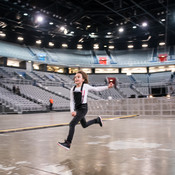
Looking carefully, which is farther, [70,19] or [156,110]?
[70,19]

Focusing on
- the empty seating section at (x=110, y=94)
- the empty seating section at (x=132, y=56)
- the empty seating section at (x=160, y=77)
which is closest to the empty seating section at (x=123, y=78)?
the empty seating section at (x=132, y=56)

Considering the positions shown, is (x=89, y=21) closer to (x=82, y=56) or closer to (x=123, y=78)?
(x=82, y=56)

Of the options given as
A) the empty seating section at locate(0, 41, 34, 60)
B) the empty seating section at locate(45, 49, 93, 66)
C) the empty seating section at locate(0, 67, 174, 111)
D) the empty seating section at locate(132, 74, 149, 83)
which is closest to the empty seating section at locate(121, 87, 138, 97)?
the empty seating section at locate(0, 67, 174, 111)

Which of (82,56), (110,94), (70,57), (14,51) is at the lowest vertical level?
(110,94)

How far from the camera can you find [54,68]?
42.8m

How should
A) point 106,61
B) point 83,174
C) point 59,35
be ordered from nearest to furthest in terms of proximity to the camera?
point 83,174
point 59,35
point 106,61

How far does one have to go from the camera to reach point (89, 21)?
A: 1259 inches

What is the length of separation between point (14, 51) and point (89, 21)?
13.5 meters

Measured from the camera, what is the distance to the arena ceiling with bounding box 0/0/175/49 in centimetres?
2420

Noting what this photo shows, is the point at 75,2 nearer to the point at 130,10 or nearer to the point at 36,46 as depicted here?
the point at 130,10

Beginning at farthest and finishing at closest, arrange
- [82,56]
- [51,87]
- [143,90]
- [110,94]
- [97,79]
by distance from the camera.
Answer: [82,56], [97,79], [143,90], [110,94], [51,87]

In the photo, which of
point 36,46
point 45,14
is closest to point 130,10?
point 45,14

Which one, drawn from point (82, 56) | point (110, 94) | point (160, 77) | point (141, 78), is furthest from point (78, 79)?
point (82, 56)

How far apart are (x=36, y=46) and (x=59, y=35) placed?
6343mm
